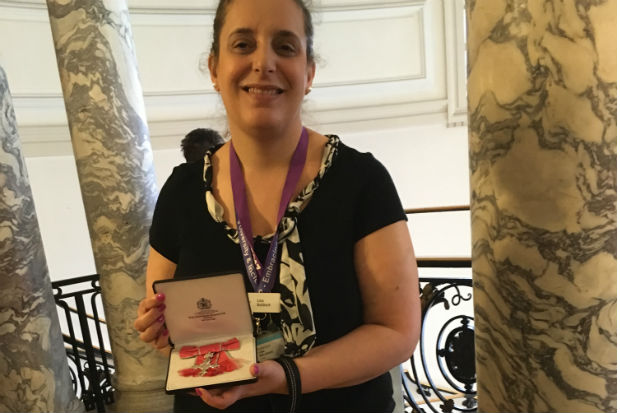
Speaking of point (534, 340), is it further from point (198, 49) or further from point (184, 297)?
point (198, 49)

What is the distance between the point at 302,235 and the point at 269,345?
30 cm

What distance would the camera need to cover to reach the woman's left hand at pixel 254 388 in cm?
95

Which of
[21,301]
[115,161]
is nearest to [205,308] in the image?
[21,301]

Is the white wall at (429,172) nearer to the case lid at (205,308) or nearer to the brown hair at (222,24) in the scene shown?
the brown hair at (222,24)

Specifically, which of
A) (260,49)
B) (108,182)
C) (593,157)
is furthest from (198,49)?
(593,157)

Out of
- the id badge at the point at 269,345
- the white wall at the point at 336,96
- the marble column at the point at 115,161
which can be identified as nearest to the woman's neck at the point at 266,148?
the id badge at the point at 269,345

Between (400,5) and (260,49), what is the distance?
815 centimetres

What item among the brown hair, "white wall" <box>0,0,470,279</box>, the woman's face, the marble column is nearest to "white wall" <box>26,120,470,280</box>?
"white wall" <box>0,0,470,279</box>

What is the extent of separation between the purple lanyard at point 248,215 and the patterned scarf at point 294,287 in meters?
0.03

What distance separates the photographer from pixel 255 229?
124cm

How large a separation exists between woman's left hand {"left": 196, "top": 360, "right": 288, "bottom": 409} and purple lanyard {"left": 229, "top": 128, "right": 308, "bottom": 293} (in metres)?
0.23

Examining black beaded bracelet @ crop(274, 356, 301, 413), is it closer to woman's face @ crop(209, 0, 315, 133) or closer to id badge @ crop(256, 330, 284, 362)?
id badge @ crop(256, 330, 284, 362)

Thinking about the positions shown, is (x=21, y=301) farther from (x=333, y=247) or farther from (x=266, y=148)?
(x=333, y=247)

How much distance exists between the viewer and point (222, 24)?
120 cm
